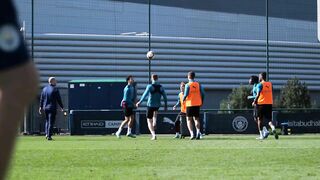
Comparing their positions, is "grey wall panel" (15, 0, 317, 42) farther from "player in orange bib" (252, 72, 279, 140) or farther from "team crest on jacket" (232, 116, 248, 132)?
"player in orange bib" (252, 72, 279, 140)

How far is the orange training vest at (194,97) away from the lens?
19.9 metres

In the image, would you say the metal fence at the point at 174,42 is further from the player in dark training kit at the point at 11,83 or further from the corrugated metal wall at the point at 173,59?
the player in dark training kit at the point at 11,83

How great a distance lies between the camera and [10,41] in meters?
2.37

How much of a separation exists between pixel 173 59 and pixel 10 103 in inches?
2728

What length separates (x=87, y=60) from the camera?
6888cm

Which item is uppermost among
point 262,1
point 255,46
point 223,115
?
point 262,1

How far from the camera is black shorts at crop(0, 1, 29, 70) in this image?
2.36 metres

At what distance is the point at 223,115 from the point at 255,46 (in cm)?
4707

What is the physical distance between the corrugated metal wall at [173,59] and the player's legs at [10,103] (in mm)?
62625

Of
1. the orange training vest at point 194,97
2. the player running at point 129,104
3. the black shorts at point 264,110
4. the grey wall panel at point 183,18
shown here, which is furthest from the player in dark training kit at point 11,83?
the grey wall panel at point 183,18

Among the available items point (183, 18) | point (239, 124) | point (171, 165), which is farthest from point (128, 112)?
point (183, 18)

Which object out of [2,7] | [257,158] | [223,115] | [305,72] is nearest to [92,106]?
[223,115]

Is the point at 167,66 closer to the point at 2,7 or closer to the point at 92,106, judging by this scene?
the point at 92,106

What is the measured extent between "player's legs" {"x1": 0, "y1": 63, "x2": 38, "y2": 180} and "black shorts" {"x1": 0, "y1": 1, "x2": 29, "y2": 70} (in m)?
0.03
